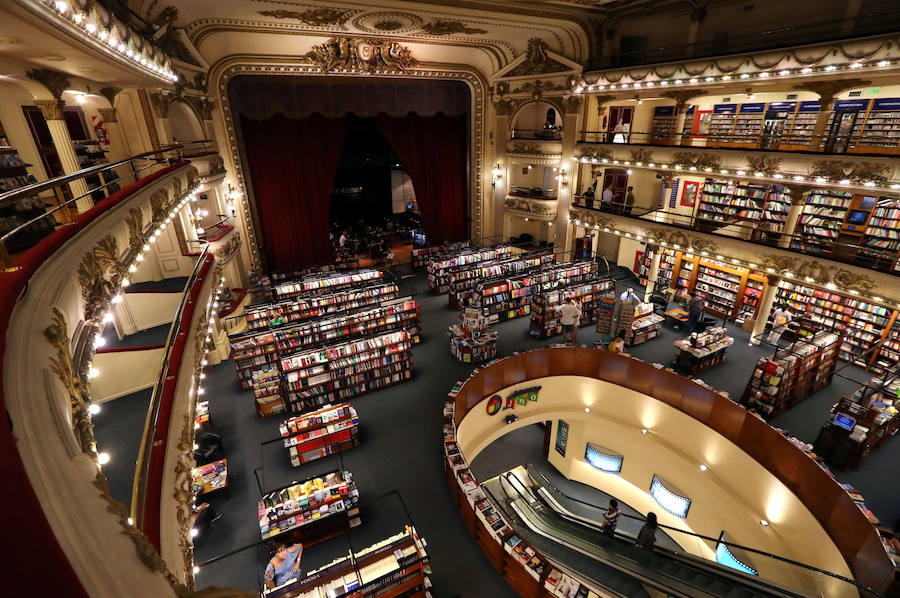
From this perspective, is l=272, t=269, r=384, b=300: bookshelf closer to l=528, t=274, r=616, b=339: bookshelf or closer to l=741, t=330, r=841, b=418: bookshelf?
l=528, t=274, r=616, b=339: bookshelf

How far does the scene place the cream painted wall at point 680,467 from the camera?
7.43 m

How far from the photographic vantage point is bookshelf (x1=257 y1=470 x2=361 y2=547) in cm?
602

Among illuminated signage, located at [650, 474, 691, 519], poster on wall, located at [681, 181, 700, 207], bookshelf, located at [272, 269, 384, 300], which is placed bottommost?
illuminated signage, located at [650, 474, 691, 519]

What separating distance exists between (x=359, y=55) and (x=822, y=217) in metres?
13.9

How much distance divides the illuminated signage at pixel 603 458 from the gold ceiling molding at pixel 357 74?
9.77 m

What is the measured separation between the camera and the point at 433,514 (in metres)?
6.46

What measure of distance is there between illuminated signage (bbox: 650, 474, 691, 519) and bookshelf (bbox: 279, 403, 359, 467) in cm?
767

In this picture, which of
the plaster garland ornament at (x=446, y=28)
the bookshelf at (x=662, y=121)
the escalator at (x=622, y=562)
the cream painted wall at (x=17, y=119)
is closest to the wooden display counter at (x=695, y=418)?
the escalator at (x=622, y=562)

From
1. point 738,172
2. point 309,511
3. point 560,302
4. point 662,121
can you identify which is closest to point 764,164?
point 738,172

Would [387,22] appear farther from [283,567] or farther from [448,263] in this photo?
[283,567]

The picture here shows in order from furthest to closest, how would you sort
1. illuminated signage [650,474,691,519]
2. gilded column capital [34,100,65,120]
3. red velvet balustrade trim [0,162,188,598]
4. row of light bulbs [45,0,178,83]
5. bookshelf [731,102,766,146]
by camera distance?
bookshelf [731,102,766,146], illuminated signage [650,474,691,519], gilded column capital [34,100,65,120], row of light bulbs [45,0,178,83], red velvet balustrade trim [0,162,188,598]

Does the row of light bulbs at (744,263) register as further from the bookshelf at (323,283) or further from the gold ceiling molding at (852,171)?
the bookshelf at (323,283)

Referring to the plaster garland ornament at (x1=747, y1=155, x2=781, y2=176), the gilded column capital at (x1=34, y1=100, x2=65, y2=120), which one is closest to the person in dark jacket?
the plaster garland ornament at (x1=747, y1=155, x2=781, y2=176)

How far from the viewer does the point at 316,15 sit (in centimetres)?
1081
